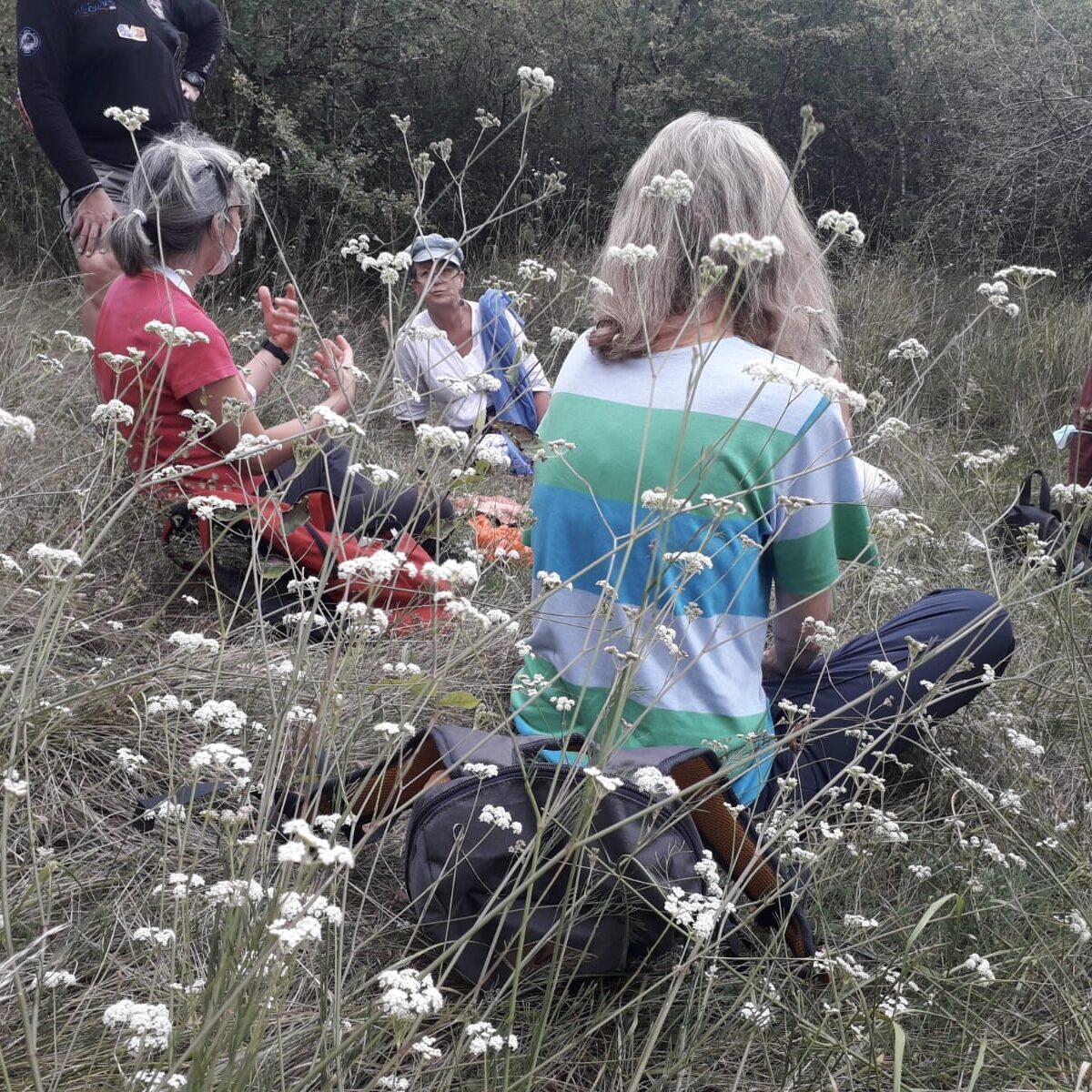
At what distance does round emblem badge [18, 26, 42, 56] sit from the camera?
3.86m

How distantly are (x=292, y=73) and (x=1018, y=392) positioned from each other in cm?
526

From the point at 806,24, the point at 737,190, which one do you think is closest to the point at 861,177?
the point at 806,24

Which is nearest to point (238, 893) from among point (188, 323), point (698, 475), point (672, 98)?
point (698, 475)

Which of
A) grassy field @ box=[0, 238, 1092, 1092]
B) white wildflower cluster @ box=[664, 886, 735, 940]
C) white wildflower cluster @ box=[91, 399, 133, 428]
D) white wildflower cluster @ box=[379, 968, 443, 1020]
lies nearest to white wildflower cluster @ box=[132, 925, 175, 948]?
grassy field @ box=[0, 238, 1092, 1092]

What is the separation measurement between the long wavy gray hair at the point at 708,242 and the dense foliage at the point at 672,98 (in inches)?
220

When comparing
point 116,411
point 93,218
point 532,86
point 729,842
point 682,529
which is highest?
point 532,86

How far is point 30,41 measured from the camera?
3865 millimetres

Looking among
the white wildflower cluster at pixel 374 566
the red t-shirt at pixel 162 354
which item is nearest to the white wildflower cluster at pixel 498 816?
the white wildflower cluster at pixel 374 566

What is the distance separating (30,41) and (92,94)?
0.81ft

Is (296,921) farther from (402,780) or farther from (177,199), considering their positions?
(177,199)

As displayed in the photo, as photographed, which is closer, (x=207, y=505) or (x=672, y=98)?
(x=207, y=505)

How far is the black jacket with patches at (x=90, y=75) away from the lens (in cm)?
385

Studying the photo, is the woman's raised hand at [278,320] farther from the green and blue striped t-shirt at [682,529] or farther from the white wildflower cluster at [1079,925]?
the white wildflower cluster at [1079,925]

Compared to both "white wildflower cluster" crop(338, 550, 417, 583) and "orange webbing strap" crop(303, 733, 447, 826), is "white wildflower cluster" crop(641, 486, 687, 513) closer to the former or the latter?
"white wildflower cluster" crop(338, 550, 417, 583)
